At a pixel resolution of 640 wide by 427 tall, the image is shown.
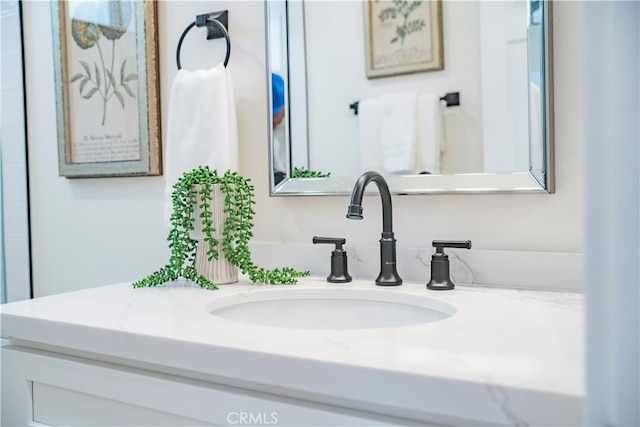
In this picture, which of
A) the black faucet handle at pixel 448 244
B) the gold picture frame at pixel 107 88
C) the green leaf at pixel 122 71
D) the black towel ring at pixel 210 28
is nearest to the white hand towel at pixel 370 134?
the black faucet handle at pixel 448 244

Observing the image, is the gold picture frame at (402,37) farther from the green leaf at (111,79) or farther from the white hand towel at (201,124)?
the green leaf at (111,79)

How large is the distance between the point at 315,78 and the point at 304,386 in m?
0.82

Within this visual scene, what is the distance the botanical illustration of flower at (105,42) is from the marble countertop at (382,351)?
76 centimetres

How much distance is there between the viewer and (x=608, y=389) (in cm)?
52

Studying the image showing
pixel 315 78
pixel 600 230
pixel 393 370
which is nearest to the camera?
pixel 600 230

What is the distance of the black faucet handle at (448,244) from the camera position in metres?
1.09

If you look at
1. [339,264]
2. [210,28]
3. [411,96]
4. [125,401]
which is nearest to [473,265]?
[339,264]

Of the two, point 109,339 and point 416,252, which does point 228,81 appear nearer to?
point 416,252

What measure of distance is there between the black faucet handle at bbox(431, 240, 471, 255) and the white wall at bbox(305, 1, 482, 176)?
159 mm

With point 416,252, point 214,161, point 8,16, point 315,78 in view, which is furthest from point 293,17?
point 8,16

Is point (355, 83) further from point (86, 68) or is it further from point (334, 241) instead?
point (86, 68)

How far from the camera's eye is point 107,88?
1.64 m

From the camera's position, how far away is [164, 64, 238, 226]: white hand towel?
4.48 feet

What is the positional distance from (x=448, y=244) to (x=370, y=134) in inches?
12.5
